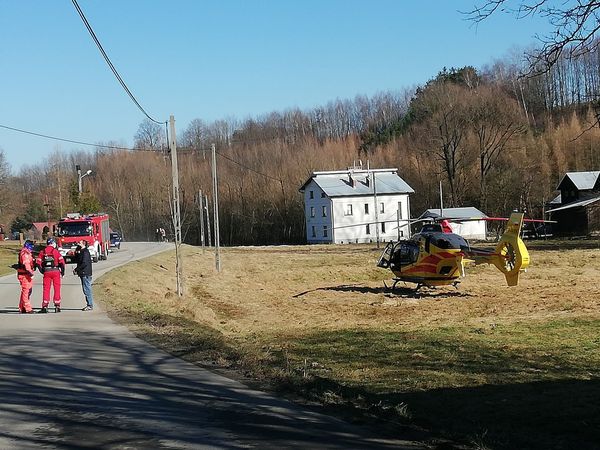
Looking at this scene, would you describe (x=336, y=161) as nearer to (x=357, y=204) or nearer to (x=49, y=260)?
(x=357, y=204)

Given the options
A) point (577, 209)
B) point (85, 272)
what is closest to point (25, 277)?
point (85, 272)

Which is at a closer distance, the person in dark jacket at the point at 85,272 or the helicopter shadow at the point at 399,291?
the person in dark jacket at the point at 85,272

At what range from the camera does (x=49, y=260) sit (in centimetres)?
1973

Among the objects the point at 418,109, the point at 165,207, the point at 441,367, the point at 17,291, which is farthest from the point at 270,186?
the point at 441,367

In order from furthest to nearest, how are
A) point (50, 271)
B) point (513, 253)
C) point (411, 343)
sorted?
1. point (513, 253)
2. point (50, 271)
3. point (411, 343)

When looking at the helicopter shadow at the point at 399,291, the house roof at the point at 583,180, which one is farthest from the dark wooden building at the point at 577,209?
the helicopter shadow at the point at 399,291

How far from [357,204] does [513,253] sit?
188ft

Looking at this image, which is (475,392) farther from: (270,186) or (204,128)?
(204,128)

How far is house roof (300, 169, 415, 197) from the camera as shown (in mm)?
86188

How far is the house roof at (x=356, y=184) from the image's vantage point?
86188 millimetres

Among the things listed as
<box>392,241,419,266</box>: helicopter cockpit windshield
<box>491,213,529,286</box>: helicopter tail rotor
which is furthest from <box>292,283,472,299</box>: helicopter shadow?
<box>491,213,529,286</box>: helicopter tail rotor

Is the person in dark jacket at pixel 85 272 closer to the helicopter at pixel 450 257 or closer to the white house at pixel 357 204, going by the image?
the helicopter at pixel 450 257

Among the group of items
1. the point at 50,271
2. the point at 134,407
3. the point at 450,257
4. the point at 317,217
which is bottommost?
the point at 134,407

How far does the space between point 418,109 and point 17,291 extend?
78.9 metres
